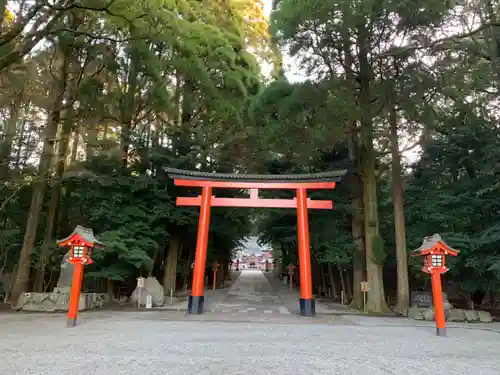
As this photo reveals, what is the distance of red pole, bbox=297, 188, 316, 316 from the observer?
12.3 meters

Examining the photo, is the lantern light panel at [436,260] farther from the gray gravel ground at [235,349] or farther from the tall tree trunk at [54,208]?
the tall tree trunk at [54,208]

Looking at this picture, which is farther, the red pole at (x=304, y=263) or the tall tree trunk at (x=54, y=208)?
the tall tree trunk at (x=54, y=208)

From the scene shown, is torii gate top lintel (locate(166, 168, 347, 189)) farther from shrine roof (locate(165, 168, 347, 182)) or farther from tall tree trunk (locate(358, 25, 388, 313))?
tall tree trunk (locate(358, 25, 388, 313))

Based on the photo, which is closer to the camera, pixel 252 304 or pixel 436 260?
pixel 436 260

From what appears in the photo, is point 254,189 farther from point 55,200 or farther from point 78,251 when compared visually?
point 55,200

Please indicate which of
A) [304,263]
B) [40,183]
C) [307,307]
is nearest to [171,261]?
[40,183]

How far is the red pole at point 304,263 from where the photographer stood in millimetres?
12297

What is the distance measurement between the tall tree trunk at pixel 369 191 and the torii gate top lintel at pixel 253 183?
2.07 m

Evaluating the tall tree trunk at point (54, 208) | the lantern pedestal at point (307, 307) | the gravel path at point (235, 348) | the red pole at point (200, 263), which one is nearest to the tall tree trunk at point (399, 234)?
the gravel path at point (235, 348)

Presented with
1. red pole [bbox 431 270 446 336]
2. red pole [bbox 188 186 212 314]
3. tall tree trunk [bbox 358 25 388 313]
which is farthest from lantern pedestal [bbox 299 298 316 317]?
red pole [bbox 431 270 446 336]

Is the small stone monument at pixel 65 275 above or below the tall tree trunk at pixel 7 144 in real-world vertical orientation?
below

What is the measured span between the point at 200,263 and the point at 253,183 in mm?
3318

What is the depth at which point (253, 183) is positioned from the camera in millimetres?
13391

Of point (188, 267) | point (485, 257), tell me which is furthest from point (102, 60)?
point (485, 257)
